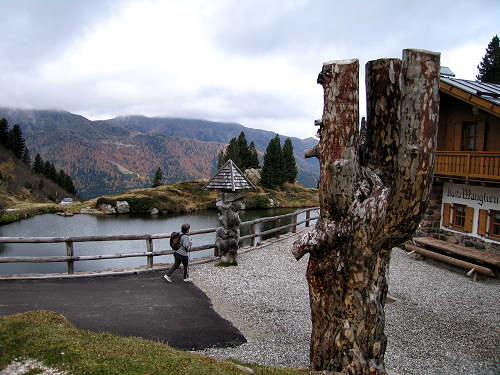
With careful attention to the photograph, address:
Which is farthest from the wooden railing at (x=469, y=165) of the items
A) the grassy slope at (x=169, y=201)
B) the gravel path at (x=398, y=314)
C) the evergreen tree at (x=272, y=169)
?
the evergreen tree at (x=272, y=169)

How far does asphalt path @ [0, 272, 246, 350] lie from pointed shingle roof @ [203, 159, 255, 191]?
3.80 meters

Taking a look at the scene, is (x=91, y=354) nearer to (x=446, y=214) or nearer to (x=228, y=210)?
(x=228, y=210)

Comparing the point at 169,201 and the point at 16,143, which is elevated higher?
the point at 16,143

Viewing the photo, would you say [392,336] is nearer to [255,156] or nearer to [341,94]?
[341,94]

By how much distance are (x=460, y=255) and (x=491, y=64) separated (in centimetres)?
3134

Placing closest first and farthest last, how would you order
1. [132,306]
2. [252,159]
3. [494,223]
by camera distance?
[132,306] → [494,223] → [252,159]

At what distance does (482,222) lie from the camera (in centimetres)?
1362

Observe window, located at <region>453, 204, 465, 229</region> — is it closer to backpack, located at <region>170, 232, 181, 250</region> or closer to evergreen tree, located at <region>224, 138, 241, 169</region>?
backpack, located at <region>170, 232, 181, 250</region>

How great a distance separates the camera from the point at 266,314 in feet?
26.8

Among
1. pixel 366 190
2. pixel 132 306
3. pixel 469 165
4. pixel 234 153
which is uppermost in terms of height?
pixel 234 153

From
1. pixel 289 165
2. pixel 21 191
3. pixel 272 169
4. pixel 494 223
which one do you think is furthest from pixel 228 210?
pixel 289 165

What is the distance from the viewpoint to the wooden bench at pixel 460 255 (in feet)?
39.6

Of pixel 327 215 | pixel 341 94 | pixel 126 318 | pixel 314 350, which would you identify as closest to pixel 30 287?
pixel 126 318

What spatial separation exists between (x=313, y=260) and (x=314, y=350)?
137cm
